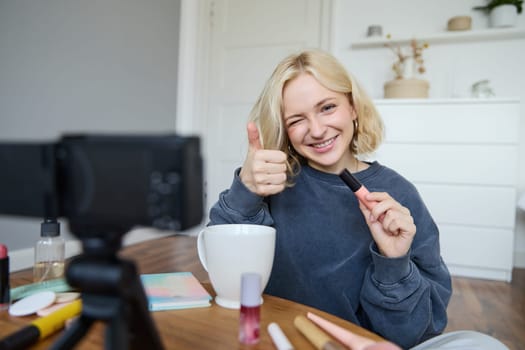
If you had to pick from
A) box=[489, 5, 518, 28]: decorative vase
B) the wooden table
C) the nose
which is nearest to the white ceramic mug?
the wooden table

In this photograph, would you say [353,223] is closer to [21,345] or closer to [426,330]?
[426,330]

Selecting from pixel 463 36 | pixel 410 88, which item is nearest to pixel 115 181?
pixel 410 88

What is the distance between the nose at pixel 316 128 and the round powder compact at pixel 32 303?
0.53 m

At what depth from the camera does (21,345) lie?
33 centimetres

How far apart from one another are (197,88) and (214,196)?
0.94 m

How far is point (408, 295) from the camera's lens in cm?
52

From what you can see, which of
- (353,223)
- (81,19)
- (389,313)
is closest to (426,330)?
(389,313)

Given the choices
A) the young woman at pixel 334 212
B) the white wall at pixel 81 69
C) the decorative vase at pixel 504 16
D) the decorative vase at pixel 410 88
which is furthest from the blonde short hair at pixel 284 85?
the decorative vase at pixel 504 16

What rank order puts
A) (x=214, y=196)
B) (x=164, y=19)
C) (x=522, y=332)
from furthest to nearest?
(x=214, y=196) < (x=164, y=19) < (x=522, y=332)

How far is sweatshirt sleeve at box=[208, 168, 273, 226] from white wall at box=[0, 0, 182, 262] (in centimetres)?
102

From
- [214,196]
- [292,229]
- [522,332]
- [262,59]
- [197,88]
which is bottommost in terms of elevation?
[522,332]

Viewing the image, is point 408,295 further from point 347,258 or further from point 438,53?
point 438,53

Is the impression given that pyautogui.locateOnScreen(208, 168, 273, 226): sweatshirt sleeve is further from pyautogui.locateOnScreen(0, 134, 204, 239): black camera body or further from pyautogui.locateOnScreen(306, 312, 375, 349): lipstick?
pyautogui.locateOnScreen(0, 134, 204, 239): black camera body

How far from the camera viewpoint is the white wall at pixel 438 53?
102 inches
